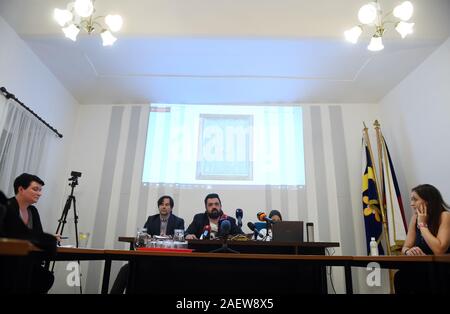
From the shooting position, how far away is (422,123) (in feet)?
11.9

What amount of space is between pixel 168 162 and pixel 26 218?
216 centimetres

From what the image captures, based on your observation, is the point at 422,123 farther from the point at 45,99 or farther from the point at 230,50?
the point at 45,99

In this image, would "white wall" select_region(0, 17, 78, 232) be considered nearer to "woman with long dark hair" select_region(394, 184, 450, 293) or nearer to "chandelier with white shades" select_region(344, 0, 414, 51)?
"chandelier with white shades" select_region(344, 0, 414, 51)

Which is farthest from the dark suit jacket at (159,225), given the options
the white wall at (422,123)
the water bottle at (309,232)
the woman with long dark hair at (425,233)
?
the white wall at (422,123)

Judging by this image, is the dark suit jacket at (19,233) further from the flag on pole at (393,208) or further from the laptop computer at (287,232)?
the flag on pole at (393,208)

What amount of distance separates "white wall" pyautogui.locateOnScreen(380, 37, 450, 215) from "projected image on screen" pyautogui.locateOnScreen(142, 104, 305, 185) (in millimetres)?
1241

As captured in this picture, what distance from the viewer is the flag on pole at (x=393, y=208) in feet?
11.3

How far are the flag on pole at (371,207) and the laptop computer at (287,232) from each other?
63.6 inches

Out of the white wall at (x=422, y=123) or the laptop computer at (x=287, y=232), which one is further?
the white wall at (x=422, y=123)

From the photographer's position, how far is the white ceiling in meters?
3.05

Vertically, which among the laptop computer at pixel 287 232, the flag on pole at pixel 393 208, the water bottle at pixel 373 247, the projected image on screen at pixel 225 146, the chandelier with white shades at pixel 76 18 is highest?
the chandelier with white shades at pixel 76 18

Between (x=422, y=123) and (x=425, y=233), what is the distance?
1929mm

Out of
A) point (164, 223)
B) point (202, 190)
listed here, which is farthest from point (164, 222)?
point (202, 190)

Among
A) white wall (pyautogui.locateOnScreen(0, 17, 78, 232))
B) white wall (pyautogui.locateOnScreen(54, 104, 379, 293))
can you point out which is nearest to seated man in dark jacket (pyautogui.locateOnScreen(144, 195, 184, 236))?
white wall (pyautogui.locateOnScreen(54, 104, 379, 293))
